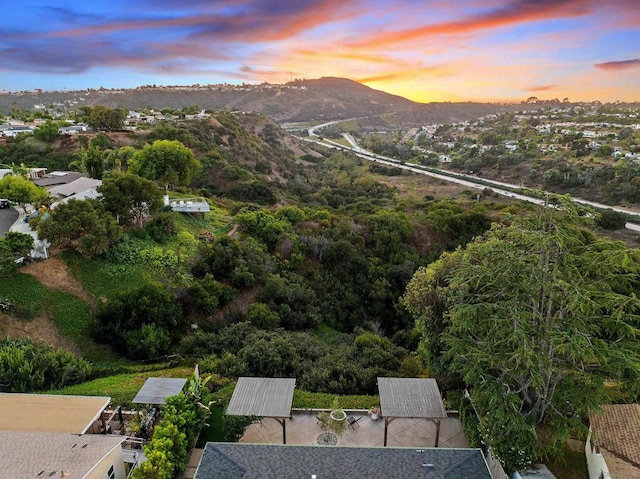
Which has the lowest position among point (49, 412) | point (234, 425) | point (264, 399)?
point (234, 425)

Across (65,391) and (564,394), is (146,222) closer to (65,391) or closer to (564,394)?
(65,391)

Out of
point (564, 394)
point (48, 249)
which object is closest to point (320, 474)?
point (564, 394)

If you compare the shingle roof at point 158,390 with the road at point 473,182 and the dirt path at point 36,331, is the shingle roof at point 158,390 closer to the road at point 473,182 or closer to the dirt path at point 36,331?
the dirt path at point 36,331

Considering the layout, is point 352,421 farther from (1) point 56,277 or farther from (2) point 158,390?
(1) point 56,277

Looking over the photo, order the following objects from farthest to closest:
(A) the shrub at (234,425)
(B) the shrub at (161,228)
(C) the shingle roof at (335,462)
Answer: (B) the shrub at (161,228)
(A) the shrub at (234,425)
(C) the shingle roof at (335,462)

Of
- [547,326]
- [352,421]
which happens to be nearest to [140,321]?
[352,421]

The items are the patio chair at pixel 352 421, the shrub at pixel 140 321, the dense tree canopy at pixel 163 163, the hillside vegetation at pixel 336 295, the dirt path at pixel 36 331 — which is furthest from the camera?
the dense tree canopy at pixel 163 163

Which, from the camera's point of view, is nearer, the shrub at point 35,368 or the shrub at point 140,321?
the shrub at point 35,368

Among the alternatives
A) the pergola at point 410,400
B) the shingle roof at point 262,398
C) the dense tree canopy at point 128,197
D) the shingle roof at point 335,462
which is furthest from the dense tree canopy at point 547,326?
the dense tree canopy at point 128,197
